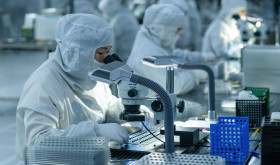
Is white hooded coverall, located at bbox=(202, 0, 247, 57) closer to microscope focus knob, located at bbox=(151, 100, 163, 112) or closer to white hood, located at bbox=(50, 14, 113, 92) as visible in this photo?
white hood, located at bbox=(50, 14, 113, 92)

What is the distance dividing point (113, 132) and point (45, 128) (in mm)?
304

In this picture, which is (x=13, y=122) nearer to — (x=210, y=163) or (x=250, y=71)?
(x=250, y=71)

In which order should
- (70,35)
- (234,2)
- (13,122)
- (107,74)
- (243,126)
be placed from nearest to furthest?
(107,74)
(243,126)
(70,35)
(13,122)
(234,2)

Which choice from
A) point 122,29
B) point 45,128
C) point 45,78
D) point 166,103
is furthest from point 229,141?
point 122,29

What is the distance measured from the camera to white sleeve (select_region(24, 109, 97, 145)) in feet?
6.56

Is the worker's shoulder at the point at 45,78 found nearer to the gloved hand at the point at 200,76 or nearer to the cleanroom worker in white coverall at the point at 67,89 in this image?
the cleanroom worker in white coverall at the point at 67,89

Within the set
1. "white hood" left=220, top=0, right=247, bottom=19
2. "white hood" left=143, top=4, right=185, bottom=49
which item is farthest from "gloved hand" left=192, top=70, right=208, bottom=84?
"white hood" left=220, top=0, right=247, bottom=19

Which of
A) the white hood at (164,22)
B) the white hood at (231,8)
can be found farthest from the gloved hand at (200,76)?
the white hood at (231,8)

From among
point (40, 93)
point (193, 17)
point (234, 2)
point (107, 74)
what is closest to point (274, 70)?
point (40, 93)

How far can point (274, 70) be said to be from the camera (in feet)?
11.1

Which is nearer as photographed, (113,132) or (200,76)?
(113,132)

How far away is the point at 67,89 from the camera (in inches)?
90.4

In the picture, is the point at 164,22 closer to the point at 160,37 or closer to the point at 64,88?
the point at 160,37

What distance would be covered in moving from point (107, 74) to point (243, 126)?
634mm
